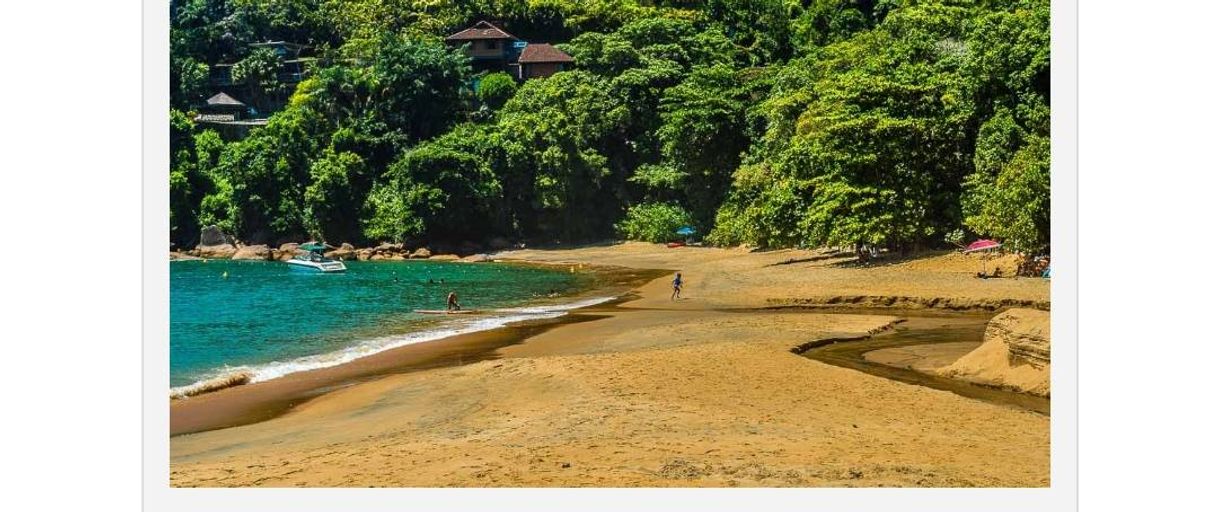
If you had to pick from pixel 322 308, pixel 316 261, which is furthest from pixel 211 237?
pixel 322 308

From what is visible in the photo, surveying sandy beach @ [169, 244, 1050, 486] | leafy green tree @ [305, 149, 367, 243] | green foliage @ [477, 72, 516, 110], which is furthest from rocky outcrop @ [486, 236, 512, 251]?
sandy beach @ [169, 244, 1050, 486]

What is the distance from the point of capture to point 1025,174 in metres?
27.5

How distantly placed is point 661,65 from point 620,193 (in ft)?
21.6

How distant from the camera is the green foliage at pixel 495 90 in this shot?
65.4 meters

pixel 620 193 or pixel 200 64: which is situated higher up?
pixel 200 64

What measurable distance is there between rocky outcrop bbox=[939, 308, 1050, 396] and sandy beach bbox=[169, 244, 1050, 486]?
0.86 metres

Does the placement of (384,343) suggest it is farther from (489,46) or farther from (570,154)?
(489,46)

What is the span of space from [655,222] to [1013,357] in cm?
3879

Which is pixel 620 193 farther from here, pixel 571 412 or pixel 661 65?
pixel 571 412

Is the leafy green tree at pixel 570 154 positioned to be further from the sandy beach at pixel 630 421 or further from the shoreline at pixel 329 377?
the sandy beach at pixel 630 421

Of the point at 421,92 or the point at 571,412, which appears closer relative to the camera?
the point at 571,412

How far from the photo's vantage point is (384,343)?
2431 centimetres

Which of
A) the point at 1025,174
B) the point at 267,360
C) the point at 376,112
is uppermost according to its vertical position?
the point at 376,112

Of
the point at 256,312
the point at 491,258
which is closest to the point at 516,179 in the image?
the point at 491,258
